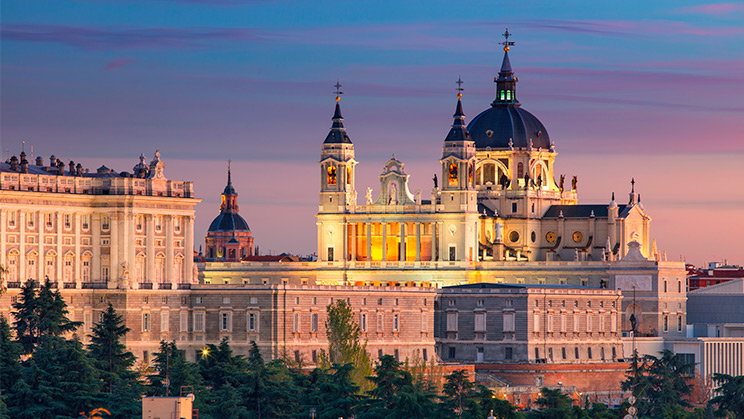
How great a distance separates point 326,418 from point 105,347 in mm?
20965

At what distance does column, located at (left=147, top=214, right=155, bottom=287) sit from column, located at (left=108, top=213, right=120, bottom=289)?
2.61 metres

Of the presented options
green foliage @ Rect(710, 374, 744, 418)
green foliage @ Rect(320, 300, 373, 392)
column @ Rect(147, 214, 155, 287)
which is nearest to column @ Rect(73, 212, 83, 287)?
column @ Rect(147, 214, 155, 287)

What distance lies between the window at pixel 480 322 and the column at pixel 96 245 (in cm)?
3393

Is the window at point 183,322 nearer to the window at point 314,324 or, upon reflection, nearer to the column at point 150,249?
the column at point 150,249

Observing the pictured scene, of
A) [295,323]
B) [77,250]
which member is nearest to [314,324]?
[295,323]

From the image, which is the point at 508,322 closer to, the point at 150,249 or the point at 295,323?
the point at 295,323

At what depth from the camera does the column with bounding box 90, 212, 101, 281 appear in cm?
17475

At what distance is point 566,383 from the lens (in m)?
190

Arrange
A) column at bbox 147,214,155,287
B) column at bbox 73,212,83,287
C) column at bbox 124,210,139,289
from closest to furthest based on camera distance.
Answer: column at bbox 73,212,83,287 → column at bbox 124,210,139,289 → column at bbox 147,214,155,287

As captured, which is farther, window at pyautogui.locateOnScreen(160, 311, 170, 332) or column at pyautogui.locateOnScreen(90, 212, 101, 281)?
window at pyautogui.locateOnScreen(160, 311, 170, 332)

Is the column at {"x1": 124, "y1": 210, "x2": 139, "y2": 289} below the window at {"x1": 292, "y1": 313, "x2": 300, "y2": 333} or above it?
above

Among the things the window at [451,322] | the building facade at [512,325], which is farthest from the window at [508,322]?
the window at [451,322]

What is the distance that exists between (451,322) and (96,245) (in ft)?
110

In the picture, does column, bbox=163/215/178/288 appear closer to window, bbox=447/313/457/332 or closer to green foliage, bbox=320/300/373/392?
green foliage, bbox=320/300/373/392
